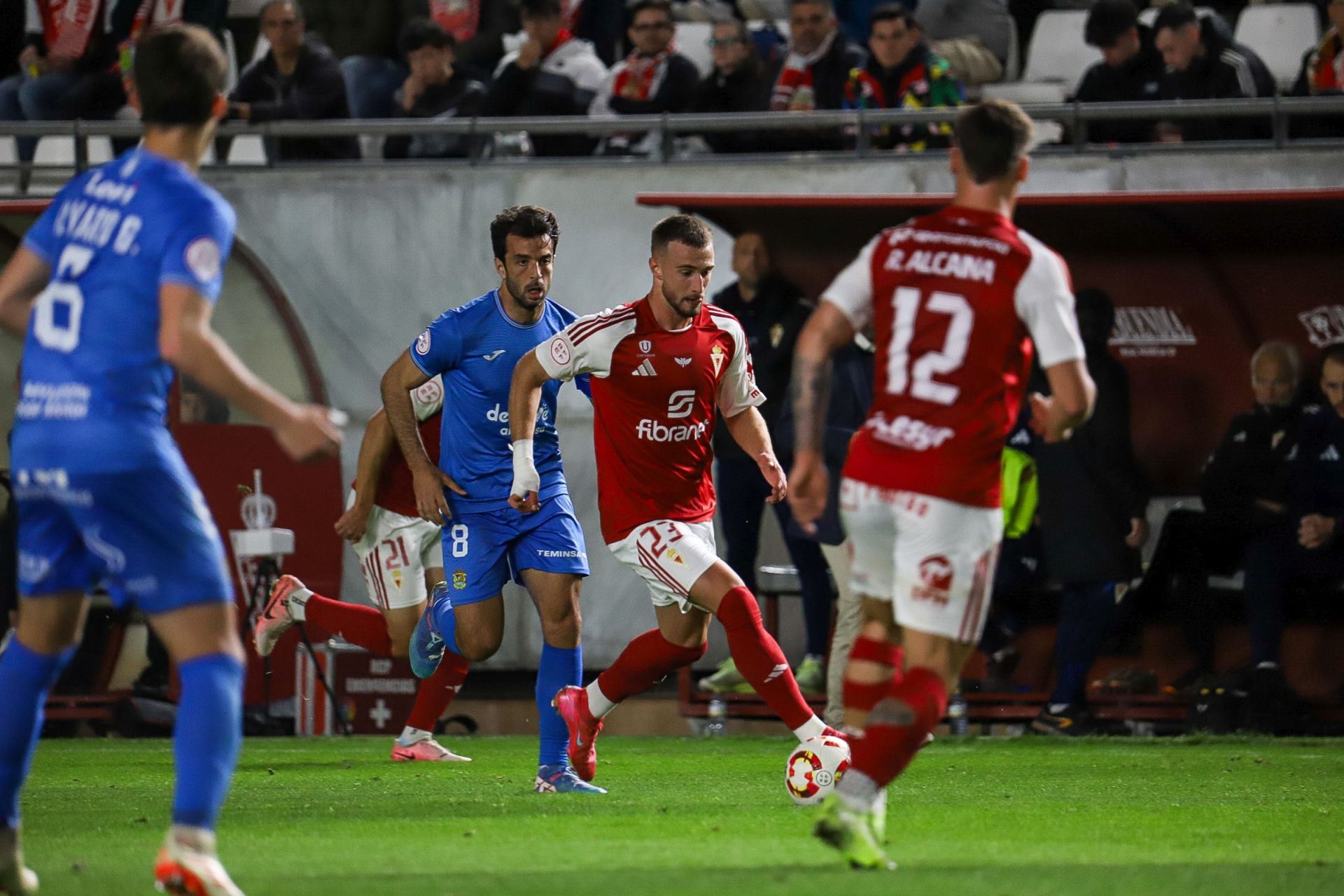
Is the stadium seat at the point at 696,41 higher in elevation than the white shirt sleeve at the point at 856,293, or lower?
higher

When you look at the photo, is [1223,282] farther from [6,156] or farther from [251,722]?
[6,156]

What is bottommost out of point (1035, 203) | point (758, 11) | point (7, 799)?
point (7, 799)

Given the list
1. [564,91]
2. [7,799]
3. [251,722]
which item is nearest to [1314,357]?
[564,91]

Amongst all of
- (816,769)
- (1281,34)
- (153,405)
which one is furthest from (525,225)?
(1281,34)

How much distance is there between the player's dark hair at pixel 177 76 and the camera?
4.99m

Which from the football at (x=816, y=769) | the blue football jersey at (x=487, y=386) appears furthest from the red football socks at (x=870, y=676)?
the blue football jersey at (x=487, y=386)

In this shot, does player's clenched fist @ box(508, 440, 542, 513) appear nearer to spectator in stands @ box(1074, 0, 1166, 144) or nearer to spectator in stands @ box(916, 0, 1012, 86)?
spectator in stands @ box(1074, 0, 1166, 144)

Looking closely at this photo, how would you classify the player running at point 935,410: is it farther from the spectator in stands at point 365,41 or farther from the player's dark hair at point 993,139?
the spectator in stands at point 365,41

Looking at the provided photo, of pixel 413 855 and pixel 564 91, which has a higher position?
pixel 564 91

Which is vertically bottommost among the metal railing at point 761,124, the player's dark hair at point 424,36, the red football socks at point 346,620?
the red football socks at point 346,620

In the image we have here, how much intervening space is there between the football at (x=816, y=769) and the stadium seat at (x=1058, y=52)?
8.50 meters

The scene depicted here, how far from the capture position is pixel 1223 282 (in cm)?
1250

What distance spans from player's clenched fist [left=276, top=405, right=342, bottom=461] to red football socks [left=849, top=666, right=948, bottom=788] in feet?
5.91

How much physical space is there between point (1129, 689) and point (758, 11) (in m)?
6.93
